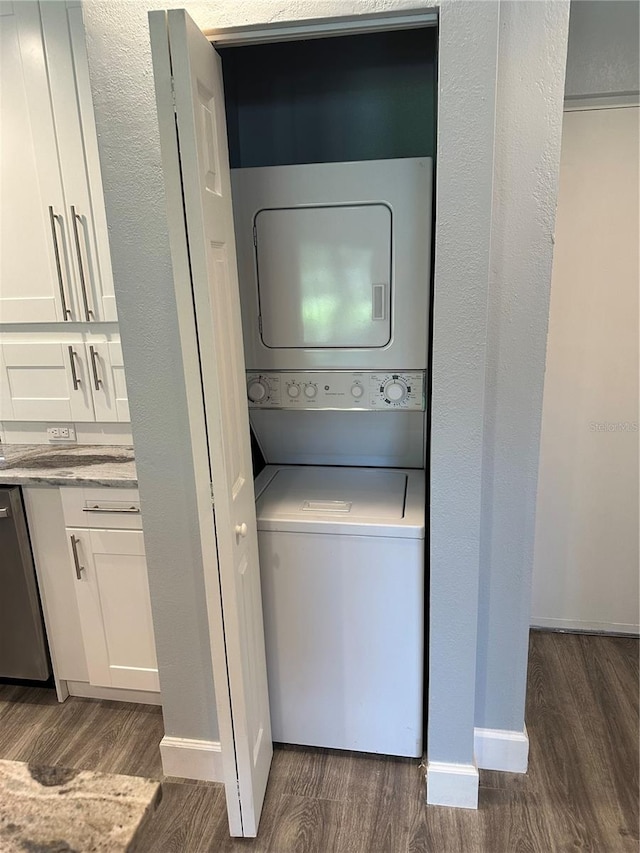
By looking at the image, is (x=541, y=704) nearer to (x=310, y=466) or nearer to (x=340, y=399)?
(x=310, y=466)

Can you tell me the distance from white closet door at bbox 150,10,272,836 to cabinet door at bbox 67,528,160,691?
51cm

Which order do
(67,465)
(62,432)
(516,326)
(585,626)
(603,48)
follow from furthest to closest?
(585,626), (62,432), (67,465), (603,48), (516,326)

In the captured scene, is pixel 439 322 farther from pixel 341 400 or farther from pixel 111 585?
pixel 111 585

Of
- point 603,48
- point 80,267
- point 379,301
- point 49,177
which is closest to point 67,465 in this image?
point 80,267

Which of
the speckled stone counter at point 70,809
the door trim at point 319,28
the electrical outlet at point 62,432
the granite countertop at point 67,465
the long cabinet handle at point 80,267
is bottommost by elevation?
the granite countertop at point 67,465

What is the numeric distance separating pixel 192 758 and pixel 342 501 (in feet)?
3.12

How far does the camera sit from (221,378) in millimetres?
1288

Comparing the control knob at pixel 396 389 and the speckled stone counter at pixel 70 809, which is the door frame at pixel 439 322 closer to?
the control knob at pixel 396 389

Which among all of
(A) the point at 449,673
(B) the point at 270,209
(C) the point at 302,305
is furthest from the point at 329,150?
(A) the point at 449,673

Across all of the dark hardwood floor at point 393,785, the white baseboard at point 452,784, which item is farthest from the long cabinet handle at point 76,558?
the white baseboard at point 452,784

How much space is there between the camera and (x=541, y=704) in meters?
2.06

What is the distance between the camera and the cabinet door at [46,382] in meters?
2.15

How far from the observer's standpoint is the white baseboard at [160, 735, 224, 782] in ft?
5.84

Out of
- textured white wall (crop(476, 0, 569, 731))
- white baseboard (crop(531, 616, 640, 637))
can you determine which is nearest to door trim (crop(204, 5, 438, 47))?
textured white wall (crop(476, 0, 569, 731))
